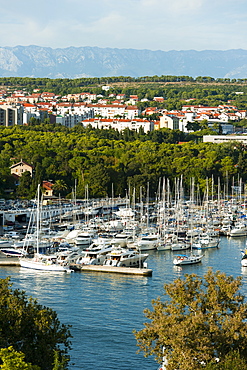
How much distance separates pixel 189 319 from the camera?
44.6 ft

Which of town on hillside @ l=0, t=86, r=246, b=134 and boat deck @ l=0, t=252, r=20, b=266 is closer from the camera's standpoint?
boat deck @ l=0, t=252, r=20, b=266

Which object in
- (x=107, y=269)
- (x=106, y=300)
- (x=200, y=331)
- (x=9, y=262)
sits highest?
(x=200, y=331)

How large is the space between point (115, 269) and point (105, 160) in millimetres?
29342

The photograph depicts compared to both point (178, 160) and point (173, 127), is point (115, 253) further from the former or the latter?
point (173, 127)

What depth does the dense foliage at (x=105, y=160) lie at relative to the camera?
51625 millimetres

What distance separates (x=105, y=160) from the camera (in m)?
58.2

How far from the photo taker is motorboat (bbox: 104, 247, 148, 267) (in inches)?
1199

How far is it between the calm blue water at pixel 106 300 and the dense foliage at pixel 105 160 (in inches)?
694

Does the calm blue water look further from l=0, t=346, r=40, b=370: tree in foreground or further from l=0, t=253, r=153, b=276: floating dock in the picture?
l=0, t=346, r=40, b=370: tree in foreground

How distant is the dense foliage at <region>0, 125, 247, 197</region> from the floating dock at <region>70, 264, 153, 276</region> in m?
19.0

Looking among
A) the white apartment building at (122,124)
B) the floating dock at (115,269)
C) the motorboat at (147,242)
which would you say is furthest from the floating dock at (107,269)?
the white apartment building at (122,124)

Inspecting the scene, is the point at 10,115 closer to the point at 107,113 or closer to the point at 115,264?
the point at 107,113

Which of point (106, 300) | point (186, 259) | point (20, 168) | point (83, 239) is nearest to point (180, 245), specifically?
point (186, 259)

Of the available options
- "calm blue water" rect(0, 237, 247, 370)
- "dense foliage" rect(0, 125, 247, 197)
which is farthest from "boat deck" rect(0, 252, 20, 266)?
"dense foliage" rect(0, 125, 247, 197)
